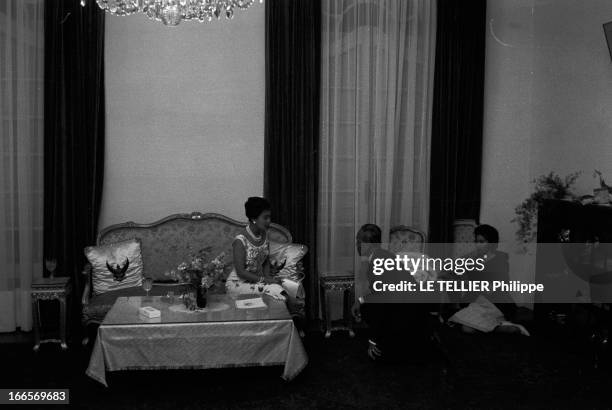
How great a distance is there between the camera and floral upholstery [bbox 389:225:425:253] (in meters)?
6.38

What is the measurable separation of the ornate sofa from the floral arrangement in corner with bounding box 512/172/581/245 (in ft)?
7.63

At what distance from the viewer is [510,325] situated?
589 centimetres

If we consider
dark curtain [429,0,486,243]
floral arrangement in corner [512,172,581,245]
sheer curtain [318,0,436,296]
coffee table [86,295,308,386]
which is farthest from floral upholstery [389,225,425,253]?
coffee table [86,295,308,386]

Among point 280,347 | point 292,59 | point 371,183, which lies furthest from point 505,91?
point 280,347

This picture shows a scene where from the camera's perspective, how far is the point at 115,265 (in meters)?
5.68

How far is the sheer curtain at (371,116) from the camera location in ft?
20.9

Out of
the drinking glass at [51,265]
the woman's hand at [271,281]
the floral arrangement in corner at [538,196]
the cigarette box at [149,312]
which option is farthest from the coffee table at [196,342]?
the floral arrangement in corner at [538,196]

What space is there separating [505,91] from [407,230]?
1.93 m

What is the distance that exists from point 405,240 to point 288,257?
128 cm

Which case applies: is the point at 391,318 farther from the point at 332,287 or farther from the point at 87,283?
the point at 87,283

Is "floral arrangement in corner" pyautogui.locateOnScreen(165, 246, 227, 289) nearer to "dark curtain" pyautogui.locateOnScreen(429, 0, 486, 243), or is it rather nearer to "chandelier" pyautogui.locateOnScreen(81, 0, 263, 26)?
"chandelier" pyautogui.locateOnScreen(81, 0, 263, 26)

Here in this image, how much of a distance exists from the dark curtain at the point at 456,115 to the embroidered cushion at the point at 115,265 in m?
3.04

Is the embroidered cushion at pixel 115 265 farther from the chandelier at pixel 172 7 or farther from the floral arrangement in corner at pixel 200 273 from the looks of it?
the chandelier at pixel 172 7

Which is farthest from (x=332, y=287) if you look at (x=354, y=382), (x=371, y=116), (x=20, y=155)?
(x=20, y=155)
